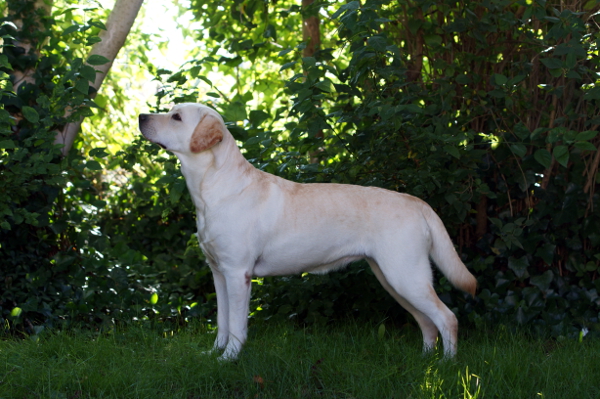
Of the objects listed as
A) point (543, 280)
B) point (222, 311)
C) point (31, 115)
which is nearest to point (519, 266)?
point (543, 280)

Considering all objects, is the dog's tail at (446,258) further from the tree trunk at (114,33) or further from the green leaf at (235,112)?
the tree trunk at (114,33)

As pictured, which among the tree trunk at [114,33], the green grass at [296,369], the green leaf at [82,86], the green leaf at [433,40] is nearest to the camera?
the green grass at [296,369]

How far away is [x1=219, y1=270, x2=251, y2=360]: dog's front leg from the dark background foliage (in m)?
0.95

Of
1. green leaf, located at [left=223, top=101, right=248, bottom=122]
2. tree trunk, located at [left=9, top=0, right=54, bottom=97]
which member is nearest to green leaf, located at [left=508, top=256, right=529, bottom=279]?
green leaf, located at [left=223, top=101, right=248, bottom=122]

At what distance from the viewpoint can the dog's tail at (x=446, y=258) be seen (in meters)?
3.79

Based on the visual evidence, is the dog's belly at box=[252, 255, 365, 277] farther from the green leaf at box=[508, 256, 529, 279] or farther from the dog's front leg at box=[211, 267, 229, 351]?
the green leaf at box=[508, 256, 529, 279]

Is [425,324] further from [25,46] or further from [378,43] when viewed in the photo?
[25,46]

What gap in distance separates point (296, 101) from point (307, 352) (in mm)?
1753

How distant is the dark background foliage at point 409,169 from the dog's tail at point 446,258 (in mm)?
549

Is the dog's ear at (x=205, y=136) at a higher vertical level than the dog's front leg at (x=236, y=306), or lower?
higher

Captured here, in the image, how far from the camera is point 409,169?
14.5 feet

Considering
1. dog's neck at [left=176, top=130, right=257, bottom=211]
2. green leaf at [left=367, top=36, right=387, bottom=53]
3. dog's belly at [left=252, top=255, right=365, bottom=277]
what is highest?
green leaf at [left=367, top=36, right=387, bottom=53]

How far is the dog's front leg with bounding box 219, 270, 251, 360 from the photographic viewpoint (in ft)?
11.9

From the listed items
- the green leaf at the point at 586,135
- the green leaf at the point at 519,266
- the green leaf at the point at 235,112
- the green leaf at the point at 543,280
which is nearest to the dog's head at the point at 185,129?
the green leaf at the point at 235,112
